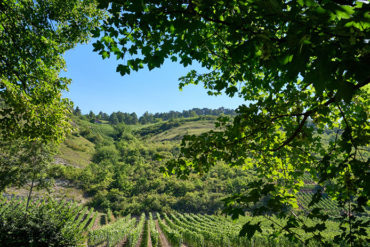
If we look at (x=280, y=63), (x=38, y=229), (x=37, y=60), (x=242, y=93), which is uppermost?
(x=37, y=60)

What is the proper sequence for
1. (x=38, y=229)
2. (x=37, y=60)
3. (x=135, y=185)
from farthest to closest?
(x=135, y=185) → (x=38, y=229) → (x=37, y=60)

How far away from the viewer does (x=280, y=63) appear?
164 centimetres

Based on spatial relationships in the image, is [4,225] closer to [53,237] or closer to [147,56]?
[53,237]

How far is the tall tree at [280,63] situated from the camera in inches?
43.5

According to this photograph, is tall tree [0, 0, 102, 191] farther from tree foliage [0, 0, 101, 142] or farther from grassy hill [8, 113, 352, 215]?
grassy hill [8, 113, 352, 215]

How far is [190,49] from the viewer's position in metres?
2.80

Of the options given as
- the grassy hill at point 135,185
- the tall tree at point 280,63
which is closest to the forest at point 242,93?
the tall tree at point 280,63

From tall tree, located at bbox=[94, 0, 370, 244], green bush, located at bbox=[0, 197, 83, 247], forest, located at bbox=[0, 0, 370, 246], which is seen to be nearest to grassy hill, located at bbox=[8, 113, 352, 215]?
green bush, located at bbox=[0, 197, 83, 247]

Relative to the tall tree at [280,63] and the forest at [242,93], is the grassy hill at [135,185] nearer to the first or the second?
the forest at [242,93]

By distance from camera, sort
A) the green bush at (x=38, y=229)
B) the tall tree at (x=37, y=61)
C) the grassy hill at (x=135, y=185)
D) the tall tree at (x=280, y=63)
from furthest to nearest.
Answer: the grassy hill at (x=135, y=185) → the green bush at (x=38, y=229) → the tall tree at (x=37, y=61) → the tall tree at (x=280, y=63)

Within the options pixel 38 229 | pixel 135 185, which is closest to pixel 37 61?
pixel 38 229

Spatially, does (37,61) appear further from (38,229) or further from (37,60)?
(38,229)

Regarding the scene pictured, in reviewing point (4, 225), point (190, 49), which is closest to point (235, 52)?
point (190, 49)

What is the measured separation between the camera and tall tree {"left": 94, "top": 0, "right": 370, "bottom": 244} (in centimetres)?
111
